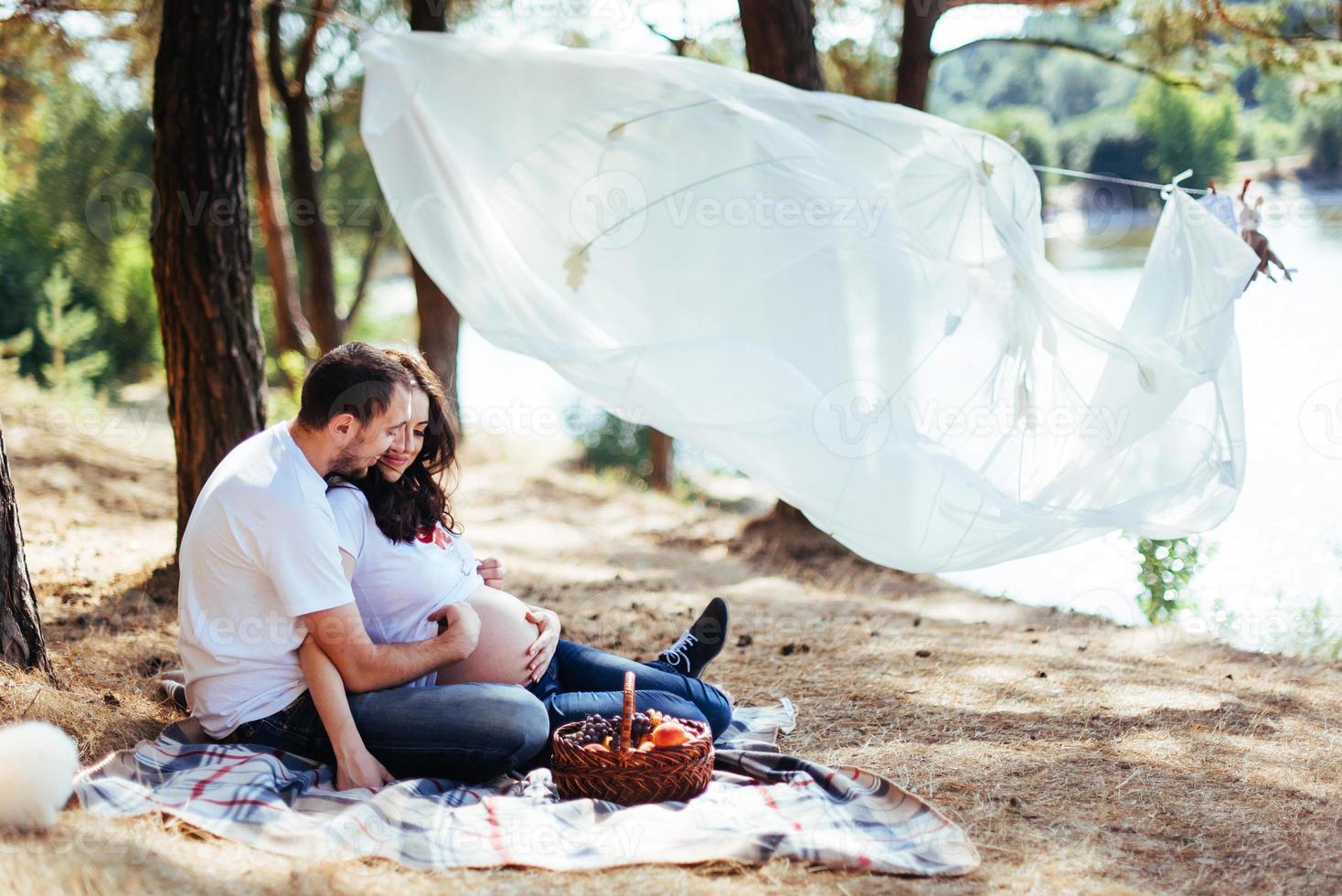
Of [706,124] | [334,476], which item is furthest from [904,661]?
[334,476]

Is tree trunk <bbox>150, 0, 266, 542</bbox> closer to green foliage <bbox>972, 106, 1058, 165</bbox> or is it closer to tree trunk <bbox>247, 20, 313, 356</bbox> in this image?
green foliage <bbox>972, 106, 1058, 165</bbox>

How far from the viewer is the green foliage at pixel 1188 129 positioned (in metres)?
5.01

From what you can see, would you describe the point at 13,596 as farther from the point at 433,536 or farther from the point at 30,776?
the point at 433,536

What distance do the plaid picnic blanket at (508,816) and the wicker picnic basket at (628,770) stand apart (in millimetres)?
35

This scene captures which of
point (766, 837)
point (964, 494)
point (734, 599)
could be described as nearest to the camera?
point (766, 837)

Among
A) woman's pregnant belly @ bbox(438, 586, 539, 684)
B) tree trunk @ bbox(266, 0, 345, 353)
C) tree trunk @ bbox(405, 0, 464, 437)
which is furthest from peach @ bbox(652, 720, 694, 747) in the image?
tree trunk @ bbox(266, 0, 345, 353)

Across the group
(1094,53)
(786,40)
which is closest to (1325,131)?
(1094,53)

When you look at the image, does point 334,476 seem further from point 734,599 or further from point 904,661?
point 734,599

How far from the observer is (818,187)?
3.32 metres

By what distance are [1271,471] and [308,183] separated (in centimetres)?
728

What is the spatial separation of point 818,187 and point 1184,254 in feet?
3.66

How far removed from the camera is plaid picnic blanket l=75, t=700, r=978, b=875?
2.12m

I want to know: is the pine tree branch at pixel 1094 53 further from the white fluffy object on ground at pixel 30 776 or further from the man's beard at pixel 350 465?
the white fluffy object on ground at pixel 30 776

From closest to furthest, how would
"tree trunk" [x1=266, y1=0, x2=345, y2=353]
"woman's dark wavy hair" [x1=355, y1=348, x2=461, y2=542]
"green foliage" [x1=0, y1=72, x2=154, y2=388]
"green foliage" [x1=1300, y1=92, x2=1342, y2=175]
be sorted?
"woman's dark wavy hair" [x1=355, y1=348, x2=461, y2=542]
"green foliage" [x1=1300, y1=92, x2=1342, y2=175]
"tree trunk" [x1=266, y1=0, x2=345, y2=353]
"green foliage" [x1=0, y1=72, x2=154, y2=388]
